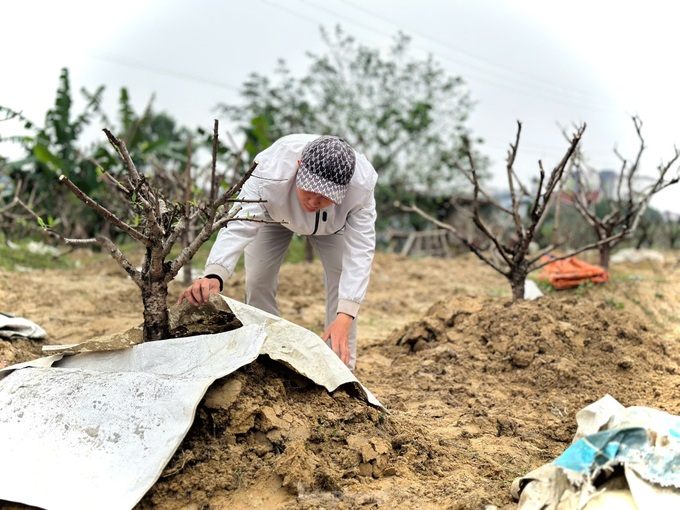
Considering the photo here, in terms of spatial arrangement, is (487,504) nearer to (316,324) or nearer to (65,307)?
(316,324)

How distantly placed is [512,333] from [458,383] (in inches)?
Result: 27.4

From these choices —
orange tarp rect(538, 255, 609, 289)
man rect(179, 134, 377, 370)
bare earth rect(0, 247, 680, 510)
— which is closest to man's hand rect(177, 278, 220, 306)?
man rect(179, 134, 377, 370)

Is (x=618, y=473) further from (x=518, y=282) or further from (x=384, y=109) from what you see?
(x=384, y=109)

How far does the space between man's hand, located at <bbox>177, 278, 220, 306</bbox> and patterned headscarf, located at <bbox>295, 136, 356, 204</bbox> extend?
2.07ft

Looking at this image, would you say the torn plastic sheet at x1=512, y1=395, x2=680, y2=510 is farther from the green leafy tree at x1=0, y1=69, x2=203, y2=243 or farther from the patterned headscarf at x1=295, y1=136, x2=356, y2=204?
the green leafy tree at x1=0, y1=69, x2=203, y2=243

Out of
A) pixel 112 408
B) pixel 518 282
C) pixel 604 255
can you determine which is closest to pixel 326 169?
pixel 112 408

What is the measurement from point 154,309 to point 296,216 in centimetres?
92

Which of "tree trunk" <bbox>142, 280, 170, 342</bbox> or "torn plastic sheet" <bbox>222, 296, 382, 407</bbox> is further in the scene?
"tree trunk" <bbox>142, 280, 170, 342</bbox>

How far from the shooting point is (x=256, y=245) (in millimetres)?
3904

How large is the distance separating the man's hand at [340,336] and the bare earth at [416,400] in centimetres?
28

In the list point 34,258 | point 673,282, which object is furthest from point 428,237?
point 34,258

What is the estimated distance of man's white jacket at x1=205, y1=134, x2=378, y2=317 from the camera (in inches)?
131

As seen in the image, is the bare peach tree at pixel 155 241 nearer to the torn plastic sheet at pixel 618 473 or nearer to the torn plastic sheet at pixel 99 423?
the torn plastic sheet at pixel 99 423

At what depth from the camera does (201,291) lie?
10.2 feet
